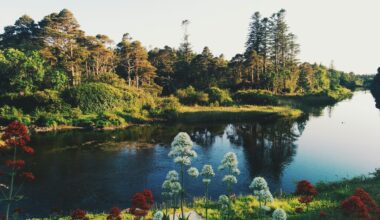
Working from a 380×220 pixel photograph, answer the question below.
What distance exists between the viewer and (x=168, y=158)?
37.1 m

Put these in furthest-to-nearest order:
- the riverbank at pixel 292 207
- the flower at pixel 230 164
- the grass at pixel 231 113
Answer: the grass at pixel 231 113
the riverbank at pixel 292 207
the flower at pixel 230 164

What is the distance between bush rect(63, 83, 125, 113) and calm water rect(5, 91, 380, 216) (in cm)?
904

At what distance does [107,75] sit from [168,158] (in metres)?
36.2

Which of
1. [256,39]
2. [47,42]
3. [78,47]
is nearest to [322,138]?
[78,47]

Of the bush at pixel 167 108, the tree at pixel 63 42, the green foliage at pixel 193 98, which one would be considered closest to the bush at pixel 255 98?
the green foliage at pixel 193 98

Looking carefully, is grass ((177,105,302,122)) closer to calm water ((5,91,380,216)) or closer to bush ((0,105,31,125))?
calm water ((5,91,380,216))

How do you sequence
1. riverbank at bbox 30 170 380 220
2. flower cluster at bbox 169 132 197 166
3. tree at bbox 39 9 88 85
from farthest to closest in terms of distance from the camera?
tree at bbox 39 9 88 85, riverbank at bbox 30 170 380 220, flower cluster at bbox 169 132 197 166

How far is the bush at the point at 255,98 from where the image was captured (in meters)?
81.7

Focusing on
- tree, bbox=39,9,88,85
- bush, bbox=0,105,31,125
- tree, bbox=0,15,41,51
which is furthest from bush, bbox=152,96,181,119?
tree, bbox=0,15,41,51

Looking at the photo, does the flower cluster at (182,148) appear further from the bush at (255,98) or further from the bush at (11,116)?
the bush at (255,98)

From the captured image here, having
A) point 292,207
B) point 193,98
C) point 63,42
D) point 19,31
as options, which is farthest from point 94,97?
point 292,207

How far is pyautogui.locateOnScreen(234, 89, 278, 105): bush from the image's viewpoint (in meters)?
81.7

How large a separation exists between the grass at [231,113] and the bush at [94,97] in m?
12.2

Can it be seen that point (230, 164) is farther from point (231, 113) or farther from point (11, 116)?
point (231, 113)
